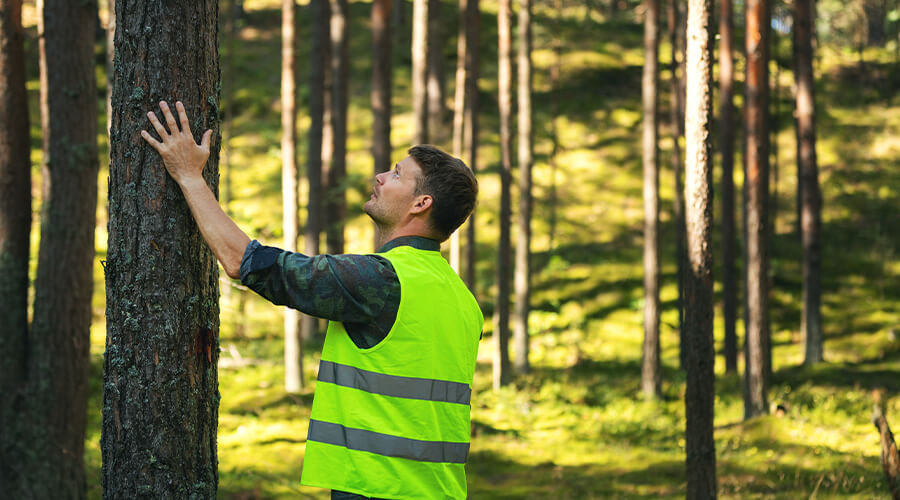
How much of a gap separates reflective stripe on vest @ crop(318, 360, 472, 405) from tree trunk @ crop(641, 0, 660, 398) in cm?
1621

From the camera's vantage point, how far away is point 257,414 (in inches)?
607

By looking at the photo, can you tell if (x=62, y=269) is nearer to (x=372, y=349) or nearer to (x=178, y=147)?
(x=178, y=147)

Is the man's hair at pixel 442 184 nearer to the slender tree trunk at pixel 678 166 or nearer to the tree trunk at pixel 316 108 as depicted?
the tree trunk at pixel 316 108

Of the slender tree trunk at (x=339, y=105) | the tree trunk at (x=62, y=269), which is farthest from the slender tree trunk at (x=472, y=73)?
the tree trunk at (x=62, y=269)

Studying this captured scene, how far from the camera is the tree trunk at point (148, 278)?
3537 millimetres

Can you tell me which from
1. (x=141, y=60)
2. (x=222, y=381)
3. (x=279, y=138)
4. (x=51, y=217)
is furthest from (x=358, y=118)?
(x=141, y=60)

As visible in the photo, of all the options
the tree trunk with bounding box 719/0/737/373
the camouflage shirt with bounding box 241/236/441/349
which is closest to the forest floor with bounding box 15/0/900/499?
the tree trunk with bounding box 719/0/737/373

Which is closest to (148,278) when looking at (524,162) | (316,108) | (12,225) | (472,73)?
(12,225)

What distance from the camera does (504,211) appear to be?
Answer: 2008 cm

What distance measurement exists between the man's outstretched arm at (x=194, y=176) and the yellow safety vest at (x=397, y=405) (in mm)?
558

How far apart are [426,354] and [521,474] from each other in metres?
9.85

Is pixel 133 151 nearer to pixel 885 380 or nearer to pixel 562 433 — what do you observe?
pixel 562 433

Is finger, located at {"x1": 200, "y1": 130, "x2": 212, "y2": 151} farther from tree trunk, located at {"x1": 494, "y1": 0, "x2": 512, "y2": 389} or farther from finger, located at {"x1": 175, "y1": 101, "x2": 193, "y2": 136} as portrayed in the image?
tree trunk, located at {"x1": 494, "y1": 0, "x2": 512, "y2": 389}

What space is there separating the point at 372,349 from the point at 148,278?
1027 millimetres
